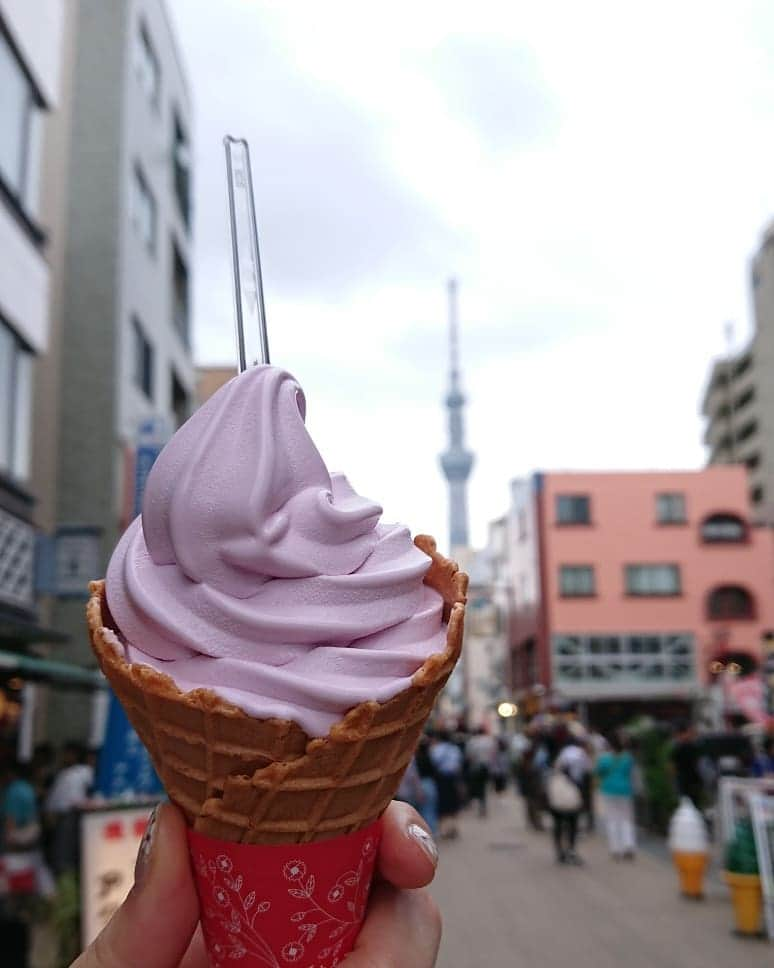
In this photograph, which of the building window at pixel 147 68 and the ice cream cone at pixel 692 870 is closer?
the ice cream cone at pixel 692 870

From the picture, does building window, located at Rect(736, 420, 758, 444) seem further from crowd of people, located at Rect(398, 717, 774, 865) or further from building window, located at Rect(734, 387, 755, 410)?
crowd of people, located at Rect(398, 717, 774, 865)

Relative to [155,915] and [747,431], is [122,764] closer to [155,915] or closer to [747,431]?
[155,915]

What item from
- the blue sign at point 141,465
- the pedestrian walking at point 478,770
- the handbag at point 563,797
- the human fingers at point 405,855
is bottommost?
the pedestrian walking at point 478,770

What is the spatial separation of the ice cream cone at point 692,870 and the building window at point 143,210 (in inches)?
616

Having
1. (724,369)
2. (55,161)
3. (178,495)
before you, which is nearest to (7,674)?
(178,495)

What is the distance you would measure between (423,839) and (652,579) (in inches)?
1534

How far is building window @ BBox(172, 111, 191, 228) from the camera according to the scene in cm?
2353

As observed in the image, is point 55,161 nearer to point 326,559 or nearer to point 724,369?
point 326,559

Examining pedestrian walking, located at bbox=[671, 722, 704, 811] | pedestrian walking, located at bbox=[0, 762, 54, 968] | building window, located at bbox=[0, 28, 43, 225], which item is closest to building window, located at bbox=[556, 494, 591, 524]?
pedestrian walking, located at bbox=[671, 722, 704, 811]

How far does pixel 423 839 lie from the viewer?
237 cm

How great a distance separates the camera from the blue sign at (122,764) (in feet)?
21.8

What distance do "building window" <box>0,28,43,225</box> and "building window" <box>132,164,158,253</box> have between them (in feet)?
20.2

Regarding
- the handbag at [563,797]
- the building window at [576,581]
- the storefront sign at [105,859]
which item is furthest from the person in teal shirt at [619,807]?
the building window at [576,581]

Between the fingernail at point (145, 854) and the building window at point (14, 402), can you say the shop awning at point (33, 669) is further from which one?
the fingernail at point (145, 854)
